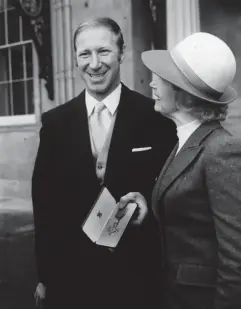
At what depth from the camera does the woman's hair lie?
52.4 inches

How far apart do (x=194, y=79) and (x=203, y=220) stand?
0.39 metres

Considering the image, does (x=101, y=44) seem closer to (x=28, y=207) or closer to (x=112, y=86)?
(x=112, y=86)

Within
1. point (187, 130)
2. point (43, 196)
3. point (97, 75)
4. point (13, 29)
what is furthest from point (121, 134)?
point (13, 29)

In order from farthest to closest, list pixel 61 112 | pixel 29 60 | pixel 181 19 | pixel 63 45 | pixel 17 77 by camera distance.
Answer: pixel 17 77 → pixel 29 60 → pixel 63 45 → pixel 181 19 → pixel 61 112

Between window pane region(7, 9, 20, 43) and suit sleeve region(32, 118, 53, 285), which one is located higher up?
window pane region(7, 9, 20, 43)

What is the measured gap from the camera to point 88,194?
186 centimetres

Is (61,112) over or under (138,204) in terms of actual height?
over

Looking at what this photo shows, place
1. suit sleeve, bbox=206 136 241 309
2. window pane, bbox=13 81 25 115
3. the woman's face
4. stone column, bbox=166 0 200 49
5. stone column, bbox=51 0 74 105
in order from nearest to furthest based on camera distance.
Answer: suit sleeve, bbox=206 136 241 309 → the woman's face → stone column, bbox=166 0 200 49 → stone column, bbox=51 0 74 105 → window pane, bbox=13 81 25 115

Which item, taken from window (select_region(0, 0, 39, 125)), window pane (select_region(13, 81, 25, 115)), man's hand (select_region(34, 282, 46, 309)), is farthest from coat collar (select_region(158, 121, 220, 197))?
window pane (select_region(13, 81, 25, 115))

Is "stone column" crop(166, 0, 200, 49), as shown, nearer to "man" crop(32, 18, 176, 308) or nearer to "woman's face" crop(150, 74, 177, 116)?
"man" crop(32, 18, 176, 308)

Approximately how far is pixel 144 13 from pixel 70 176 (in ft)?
3.39

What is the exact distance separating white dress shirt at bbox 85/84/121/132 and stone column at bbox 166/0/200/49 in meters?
0.52

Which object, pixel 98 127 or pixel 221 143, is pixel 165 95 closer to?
pixel 221 143

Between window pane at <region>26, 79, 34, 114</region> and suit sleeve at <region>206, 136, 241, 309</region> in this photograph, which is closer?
suit sleeve at <region>206, 136, 241, 309</region>
